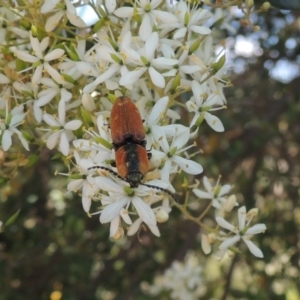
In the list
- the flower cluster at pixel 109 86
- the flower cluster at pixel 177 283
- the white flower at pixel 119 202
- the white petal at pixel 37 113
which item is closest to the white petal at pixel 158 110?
the flower cluster at pixel 109 86

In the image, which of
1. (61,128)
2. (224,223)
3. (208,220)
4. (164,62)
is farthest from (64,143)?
(208,220)

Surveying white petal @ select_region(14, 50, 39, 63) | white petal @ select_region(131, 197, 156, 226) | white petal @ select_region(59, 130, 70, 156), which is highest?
white petal @ select_region(14, 50, 39, 63)

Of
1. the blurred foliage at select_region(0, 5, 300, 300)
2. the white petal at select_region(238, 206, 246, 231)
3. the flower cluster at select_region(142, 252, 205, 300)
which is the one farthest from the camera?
the flower cluster at select_region(142, 252, 205, 300)

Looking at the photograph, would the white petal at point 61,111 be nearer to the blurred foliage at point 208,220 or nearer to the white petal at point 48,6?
the white petal at point 48,6

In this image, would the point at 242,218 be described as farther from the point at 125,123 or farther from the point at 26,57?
the point at 26,57

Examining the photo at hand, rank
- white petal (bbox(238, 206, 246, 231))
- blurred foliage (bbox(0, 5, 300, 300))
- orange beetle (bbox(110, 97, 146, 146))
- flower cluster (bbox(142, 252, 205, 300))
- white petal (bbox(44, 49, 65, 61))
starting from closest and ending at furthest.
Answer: orange beetle (bbox(110, 97, 146, 146)) < white petal (bbox(44, 49, 65, 61)) < white petal (bbox(238, 206, 246, 231)) < blurred foliage (bbox(0, 5, 300, 300)) < flower cluster (bbox(142, 252, 205, 300))

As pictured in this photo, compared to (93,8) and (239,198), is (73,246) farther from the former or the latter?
(93,8)

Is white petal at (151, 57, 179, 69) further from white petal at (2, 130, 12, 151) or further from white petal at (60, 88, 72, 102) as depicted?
white petal at (2, 130, 12, 151)

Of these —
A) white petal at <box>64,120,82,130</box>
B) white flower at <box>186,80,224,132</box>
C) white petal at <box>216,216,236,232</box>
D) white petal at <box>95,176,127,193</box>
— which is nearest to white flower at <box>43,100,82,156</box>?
white petal at <box>64,120,82,130</box>
